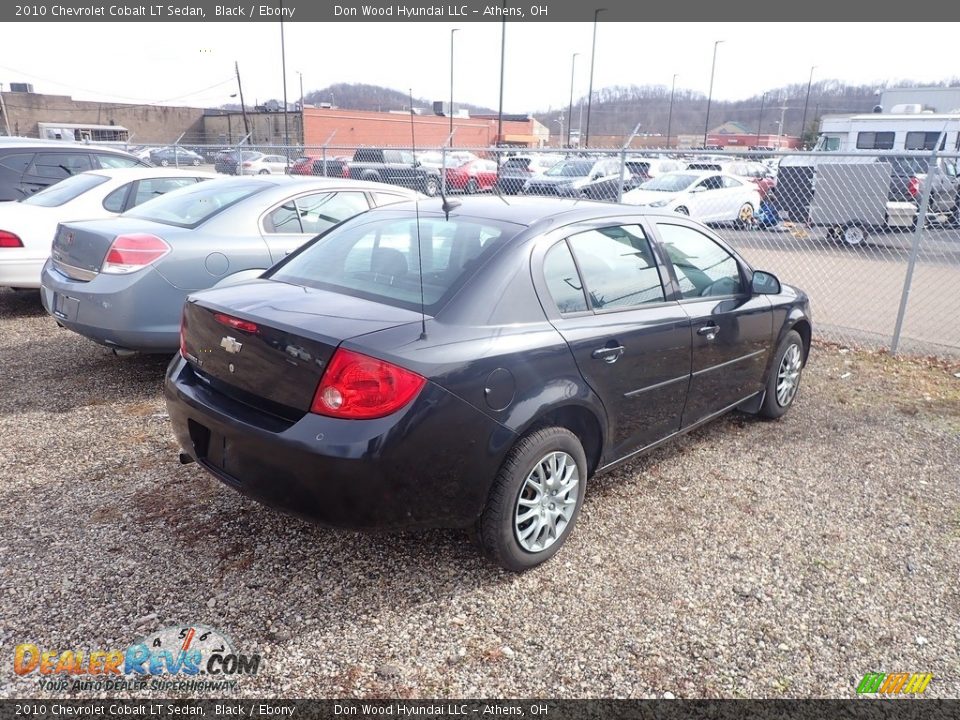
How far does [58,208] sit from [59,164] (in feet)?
6.25

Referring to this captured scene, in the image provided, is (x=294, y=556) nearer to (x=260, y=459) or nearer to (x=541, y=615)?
(x=260, y=459)

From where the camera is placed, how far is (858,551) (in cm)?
337

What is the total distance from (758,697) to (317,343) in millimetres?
2013

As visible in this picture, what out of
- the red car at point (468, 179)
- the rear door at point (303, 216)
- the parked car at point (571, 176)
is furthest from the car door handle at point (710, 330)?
the parked car at point (571, 176)

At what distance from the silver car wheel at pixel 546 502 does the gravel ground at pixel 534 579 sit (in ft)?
0.54

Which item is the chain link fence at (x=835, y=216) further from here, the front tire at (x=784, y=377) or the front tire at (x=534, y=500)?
the front tire at (x=534, y=500)

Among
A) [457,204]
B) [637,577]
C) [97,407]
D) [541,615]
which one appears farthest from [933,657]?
[97,407]

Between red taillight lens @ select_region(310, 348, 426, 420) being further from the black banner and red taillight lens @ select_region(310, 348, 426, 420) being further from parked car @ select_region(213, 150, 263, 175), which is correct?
parked car @ select_region(213, 150, 263, 175)

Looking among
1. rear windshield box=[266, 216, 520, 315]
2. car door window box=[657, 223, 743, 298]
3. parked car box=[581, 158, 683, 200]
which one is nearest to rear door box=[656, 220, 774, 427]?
car door window box=[657, 223, 743, 298]

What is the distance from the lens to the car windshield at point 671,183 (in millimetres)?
→ 16953

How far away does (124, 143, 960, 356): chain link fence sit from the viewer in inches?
303

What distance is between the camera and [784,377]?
4.96 m

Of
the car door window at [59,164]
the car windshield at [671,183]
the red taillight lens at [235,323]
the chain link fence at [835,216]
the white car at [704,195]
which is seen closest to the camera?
the red taillight lens at [235,323]

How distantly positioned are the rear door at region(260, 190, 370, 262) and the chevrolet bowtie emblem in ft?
7.95
